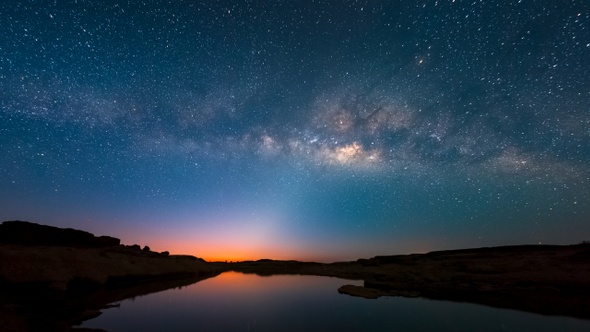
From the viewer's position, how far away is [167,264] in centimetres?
5428

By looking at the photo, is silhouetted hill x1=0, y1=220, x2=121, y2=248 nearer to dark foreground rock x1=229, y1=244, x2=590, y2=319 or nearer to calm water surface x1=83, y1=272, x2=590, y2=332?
calm water surface x1=83, y1=272, x2=590, y2=332

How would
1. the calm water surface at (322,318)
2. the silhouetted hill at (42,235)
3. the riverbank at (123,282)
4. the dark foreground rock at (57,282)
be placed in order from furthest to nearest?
the silhouetted hill at (42,235) < the riverbank at (123,282) < the calm water surface at (322,318) < the dark foreground rock at (57,282)

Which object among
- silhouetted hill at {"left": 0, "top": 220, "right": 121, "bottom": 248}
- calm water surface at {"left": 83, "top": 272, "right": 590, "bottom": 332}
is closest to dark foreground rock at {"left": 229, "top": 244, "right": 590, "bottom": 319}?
calm water surface at {"left": 83, "top": 272, "right": 590, "bottom": 332}

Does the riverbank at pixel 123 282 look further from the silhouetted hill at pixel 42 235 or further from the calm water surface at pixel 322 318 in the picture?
the calm water surface at pixel 322 318

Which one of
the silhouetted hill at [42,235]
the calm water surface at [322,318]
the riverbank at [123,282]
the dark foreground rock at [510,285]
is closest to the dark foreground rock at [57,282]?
the riverbank at [123,282]

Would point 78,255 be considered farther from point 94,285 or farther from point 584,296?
point 584,296

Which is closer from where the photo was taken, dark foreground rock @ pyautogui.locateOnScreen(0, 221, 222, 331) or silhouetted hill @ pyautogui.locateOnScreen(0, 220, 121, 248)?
dark foreground rock @ pyautogui.locateOnScreen(0, 221, 222, 331)

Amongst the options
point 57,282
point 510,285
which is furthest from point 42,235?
point 510,285

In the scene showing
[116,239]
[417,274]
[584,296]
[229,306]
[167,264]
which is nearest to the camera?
[229,306]

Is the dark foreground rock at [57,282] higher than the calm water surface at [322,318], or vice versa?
the dark foreground rock at [57,282]

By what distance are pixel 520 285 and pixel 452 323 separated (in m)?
25.5

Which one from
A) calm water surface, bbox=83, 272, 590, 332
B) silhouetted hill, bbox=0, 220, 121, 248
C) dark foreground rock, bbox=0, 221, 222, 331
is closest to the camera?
dark foreground rock, bbox=0, 221, 222, 331

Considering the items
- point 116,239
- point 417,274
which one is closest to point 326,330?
point 417,274

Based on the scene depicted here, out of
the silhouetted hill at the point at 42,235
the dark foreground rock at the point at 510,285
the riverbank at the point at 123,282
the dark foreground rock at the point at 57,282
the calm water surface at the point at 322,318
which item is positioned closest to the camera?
the dark foreground rock at the point at 57,282
